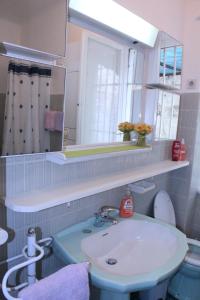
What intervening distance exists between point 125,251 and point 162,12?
163 cm

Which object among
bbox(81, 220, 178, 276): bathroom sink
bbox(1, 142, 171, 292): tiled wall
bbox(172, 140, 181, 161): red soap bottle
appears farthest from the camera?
bbox(172, 140, 181, 161): red soap bottle

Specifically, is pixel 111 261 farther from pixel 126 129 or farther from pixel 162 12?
pixel 162 12

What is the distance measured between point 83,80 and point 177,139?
3.97 feet

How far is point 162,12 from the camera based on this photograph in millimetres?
1766

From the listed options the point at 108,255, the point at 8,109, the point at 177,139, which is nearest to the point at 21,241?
the point at 108,255

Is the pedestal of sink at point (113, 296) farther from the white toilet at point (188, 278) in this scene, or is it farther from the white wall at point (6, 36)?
the white wall at point (6, 36)

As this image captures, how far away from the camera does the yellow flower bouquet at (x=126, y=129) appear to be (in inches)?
64.8

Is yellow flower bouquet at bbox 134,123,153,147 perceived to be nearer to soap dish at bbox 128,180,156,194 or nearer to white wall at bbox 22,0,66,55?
soap dish at bbox 128,180,156,194

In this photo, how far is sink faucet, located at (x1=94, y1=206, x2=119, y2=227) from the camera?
140 cm

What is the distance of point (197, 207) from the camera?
7.69ft

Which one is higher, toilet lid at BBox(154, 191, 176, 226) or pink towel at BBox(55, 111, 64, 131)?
pink towel at BBox(55, 111, 64, 131)

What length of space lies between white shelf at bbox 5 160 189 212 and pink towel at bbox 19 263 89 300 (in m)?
0.25

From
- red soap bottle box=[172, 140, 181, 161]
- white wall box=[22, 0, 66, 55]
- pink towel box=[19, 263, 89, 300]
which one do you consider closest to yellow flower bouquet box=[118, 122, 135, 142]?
red soap bottle box=[172, 140, 181, 161]

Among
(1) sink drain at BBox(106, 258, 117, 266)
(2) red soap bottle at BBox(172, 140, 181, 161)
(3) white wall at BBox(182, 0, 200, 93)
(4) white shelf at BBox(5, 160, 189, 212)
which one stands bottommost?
(1) sink drain at BBox(106, 258, 117, 266)
